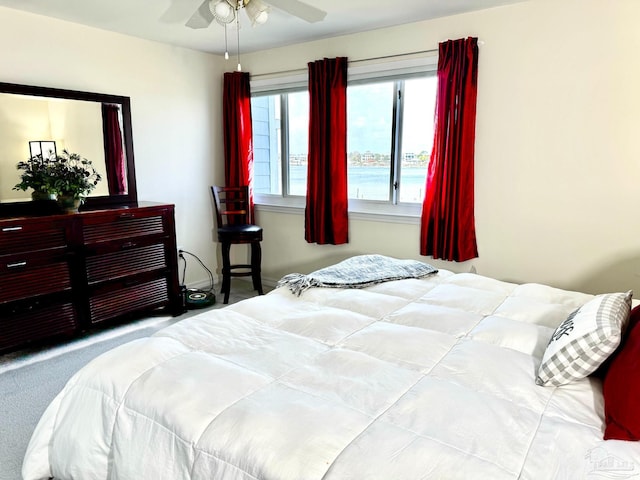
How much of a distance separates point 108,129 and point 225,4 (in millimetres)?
1863

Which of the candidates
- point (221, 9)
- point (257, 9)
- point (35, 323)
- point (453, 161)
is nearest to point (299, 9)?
point (257, 9)

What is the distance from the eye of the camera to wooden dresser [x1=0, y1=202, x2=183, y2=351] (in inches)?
108

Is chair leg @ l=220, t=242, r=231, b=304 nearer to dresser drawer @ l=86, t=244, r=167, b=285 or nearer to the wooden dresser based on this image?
the wooden dresser

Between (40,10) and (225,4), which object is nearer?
(225,4)

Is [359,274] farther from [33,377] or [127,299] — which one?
[33,377]

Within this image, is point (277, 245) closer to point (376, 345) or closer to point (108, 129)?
point (108, 129)

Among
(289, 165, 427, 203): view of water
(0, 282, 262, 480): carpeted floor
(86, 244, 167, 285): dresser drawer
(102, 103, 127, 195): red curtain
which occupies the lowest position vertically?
(0, 282, 262, 480): carpeted floor

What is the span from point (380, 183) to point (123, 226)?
216 cm

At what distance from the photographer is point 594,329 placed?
1.36 meters

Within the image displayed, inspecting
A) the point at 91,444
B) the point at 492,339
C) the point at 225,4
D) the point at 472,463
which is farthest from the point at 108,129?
the point at 472,463

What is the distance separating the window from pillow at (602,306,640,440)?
2.39 metres

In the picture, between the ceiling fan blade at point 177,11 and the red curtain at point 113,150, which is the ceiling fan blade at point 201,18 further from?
the red curtain at point 113,150

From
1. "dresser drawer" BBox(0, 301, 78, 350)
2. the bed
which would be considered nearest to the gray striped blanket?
the bed

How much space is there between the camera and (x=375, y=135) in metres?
3.75
